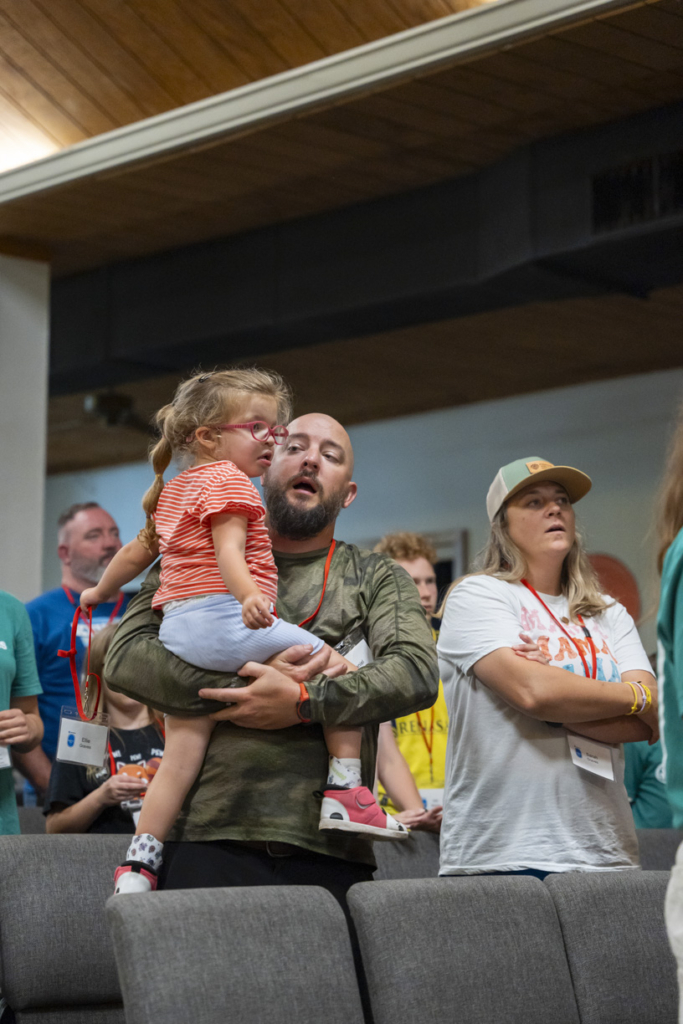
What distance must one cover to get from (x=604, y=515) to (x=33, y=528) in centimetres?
441

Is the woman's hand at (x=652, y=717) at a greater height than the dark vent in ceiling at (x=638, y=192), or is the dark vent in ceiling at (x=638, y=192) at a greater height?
the dark vent in ceiling at (x=638, y=192)

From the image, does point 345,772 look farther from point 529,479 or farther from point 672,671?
point 529,479

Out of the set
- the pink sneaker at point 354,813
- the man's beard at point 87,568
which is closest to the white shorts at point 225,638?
the pink sneaker at point 354,813

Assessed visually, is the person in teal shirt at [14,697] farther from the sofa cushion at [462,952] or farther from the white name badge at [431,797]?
the sofa cushion at [462,952]

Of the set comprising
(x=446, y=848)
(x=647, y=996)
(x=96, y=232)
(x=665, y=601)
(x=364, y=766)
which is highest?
(x=96, y=232)

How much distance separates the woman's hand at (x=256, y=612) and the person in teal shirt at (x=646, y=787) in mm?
2346

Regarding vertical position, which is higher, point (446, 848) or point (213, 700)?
point (213, 700)

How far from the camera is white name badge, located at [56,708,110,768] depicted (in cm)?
304

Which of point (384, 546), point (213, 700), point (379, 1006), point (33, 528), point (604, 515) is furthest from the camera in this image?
point (604, 515)

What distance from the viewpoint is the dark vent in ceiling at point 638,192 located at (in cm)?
507

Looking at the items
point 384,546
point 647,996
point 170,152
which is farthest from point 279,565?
point 170,152

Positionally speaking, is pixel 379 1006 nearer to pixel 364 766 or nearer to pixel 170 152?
pixel 364 766

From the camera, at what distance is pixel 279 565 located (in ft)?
7.91

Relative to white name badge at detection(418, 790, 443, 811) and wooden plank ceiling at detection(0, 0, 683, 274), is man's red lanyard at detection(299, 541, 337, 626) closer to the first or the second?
white name badge at detection(418, 790, 443, 811)
